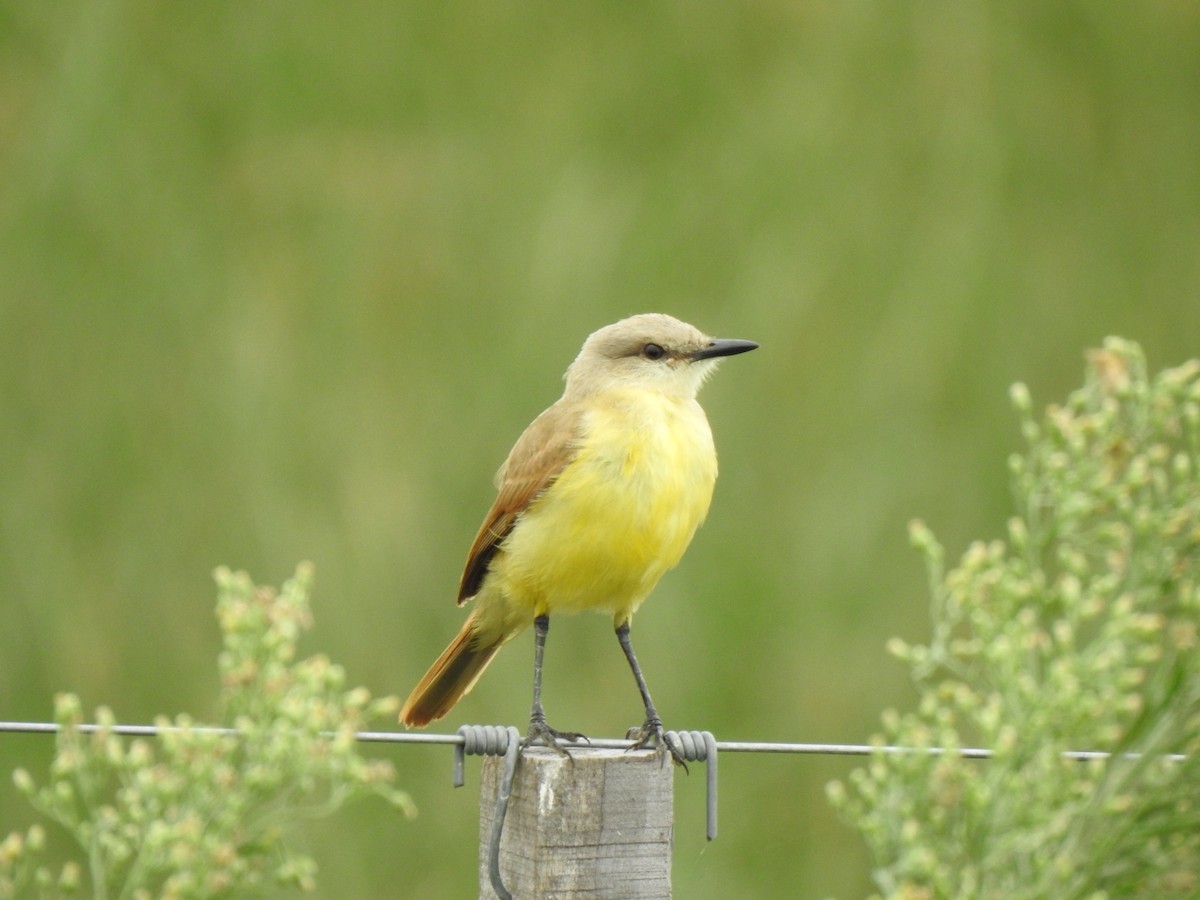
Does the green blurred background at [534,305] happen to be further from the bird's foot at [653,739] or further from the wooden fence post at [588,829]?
the wooden fence post at [588,829]

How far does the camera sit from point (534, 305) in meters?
5.37

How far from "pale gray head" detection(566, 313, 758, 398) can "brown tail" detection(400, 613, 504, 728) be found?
26.5 inches

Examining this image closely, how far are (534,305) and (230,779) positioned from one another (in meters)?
3.51

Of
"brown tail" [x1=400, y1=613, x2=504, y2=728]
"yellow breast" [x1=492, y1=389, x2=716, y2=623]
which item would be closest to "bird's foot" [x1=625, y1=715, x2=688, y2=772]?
"yellow breast" [x1=492, y1=389, x2=716, y2=623]

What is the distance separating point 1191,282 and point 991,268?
82cm

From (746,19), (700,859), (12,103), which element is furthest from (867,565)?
(12,103)

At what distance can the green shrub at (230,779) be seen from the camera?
192 cm

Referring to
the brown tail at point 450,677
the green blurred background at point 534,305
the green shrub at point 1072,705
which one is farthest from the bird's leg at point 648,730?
the green blurred background at point 534,305

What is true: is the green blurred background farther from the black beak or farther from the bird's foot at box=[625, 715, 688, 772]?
the bird's foot at box=[625, 715, 688, 772]

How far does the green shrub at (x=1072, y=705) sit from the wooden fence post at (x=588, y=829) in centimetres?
37

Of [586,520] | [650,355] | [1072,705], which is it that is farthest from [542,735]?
[1072,705]

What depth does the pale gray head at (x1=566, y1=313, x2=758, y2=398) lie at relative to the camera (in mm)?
3789

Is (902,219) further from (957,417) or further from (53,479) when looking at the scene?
(53,479)

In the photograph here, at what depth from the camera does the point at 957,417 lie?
5.48 metres
